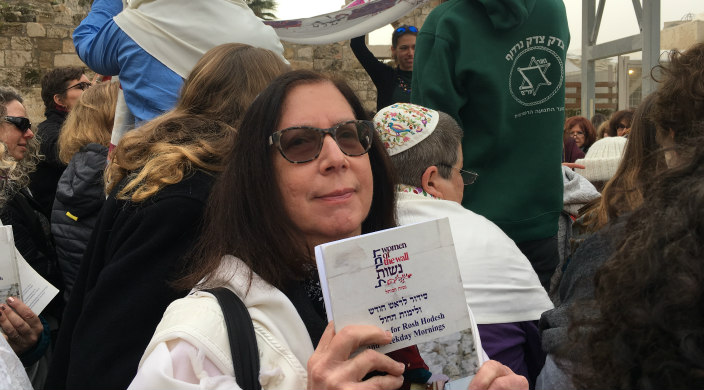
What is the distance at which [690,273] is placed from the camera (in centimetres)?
76

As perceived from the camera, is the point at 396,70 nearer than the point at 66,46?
Yes

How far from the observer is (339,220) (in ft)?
4.90

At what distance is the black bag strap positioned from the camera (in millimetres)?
1222

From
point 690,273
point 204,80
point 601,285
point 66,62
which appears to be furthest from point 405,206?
point 66,62

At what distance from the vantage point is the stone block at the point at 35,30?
37.4 ft

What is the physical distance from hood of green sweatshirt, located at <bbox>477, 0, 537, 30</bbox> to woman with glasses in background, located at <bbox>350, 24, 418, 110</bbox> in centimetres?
171

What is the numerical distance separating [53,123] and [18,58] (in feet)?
25.9

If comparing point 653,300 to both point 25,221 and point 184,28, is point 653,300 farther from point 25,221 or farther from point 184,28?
point 25,221

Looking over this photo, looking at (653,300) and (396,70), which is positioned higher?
(653,300)

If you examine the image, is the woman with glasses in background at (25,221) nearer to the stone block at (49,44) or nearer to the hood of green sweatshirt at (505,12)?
the hood of green sweatshirt at (505,12)

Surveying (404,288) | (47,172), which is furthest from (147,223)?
(47,172)

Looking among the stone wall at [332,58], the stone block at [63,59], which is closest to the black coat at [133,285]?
the stone wall at [332,58]

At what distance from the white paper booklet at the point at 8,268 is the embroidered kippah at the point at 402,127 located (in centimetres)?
124

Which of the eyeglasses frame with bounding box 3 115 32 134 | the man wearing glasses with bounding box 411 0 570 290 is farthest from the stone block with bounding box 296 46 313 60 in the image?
the man wearing glasses with bounding box 411 0 570 290
